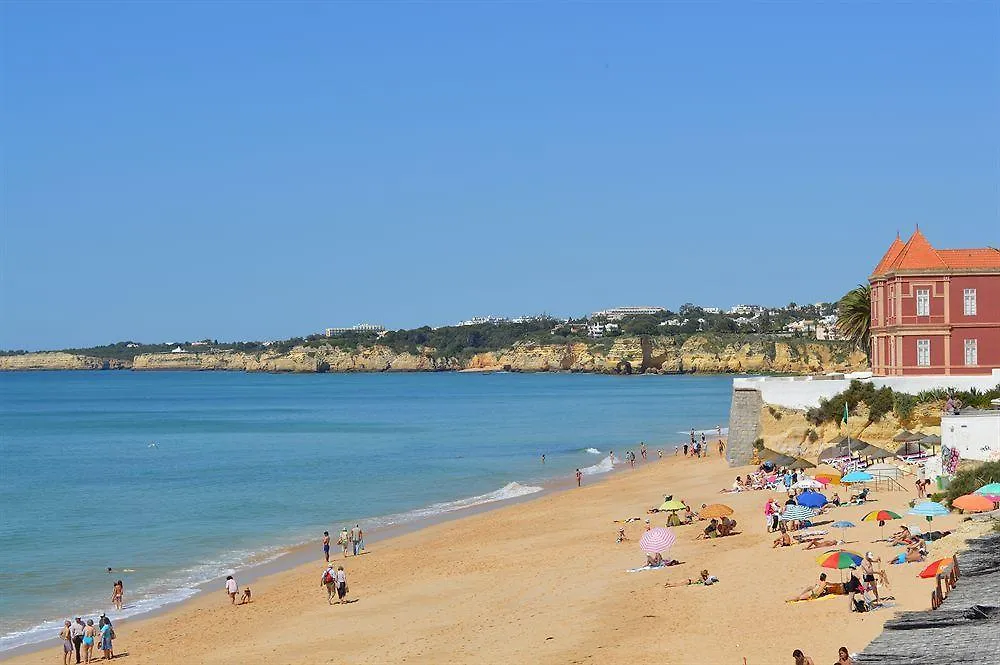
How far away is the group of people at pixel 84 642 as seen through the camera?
20.0m

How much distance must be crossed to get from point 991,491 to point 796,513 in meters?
4.36

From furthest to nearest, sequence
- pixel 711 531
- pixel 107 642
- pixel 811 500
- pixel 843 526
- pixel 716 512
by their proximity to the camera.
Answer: pixel 716 512 → pixel 711 531 → pixel 811 500 → pixel 843 526 → pixel 107 642

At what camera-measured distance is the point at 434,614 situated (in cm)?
2180

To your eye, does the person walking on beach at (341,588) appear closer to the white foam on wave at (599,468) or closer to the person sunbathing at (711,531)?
the person sunbathing at (711,531)

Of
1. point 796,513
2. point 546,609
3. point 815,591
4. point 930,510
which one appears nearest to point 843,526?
point 796,513

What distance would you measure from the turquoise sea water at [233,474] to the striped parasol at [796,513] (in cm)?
1408

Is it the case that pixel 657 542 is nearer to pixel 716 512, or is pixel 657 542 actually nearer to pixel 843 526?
pixel 843 526

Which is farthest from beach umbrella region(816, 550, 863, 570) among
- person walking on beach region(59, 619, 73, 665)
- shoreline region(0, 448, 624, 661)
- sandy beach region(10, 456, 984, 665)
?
shoreline region(0, 448, 624, 661)

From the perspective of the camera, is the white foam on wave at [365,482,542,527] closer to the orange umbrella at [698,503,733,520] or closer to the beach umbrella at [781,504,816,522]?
the orange umbrella at [698,503,733,520]

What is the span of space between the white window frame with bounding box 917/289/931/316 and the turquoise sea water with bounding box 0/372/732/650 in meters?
16.4

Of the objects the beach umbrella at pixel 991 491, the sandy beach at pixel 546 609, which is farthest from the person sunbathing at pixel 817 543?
the beach umbrella at pixel 991 491

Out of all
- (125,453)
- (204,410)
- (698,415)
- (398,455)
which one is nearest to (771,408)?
(398,455)

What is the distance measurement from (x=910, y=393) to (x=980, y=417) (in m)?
7.61

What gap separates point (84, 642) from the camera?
19953mm
